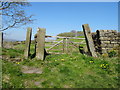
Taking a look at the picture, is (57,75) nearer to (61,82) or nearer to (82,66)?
(61,82)

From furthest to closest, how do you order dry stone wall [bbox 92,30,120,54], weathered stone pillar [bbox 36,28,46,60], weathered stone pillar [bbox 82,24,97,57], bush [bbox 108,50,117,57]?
1. dry stone wall [bbox 92,30,120,54]
2. bush [bbox 108,50,117,57]
3. weathered stone pillar [bbox 82,24,97,57]
4. weathered stone pillar [bbox 36,28,46,60]

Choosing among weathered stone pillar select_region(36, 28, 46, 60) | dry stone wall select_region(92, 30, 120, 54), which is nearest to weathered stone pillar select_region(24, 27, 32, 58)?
weathered stone pillar select_region(36, 28, 46, 60)

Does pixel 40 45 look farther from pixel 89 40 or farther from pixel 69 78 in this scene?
pixel 69 78

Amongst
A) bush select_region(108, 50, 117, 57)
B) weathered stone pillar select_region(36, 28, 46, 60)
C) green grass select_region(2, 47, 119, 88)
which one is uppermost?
weathered stone pillar select_region(36, 28, 46, 60)

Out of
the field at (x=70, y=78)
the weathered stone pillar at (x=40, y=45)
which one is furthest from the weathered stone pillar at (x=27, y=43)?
the field at (x=70, y=78)

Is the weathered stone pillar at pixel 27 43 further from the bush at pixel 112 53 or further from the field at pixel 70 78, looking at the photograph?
the bush at pixel 112 53

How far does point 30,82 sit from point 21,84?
375mm

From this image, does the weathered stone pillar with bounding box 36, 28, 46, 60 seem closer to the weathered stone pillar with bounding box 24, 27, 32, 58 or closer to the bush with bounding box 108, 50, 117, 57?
the weathered stone pillar with bounding box 24, 27, 32, 58

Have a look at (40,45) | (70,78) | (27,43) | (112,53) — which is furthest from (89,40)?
(70,78)

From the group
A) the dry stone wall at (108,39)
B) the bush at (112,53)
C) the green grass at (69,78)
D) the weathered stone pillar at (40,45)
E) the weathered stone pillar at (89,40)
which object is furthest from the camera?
the dry stone wall at (108,39)

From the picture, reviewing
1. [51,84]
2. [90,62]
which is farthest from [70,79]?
[90,62]

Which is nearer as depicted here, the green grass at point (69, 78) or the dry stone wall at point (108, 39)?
the green grass at point (69, 78)

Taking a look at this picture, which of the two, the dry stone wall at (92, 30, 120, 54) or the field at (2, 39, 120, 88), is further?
the dry stone wall at (92, 30, 120, 54)

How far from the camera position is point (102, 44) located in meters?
10.2
